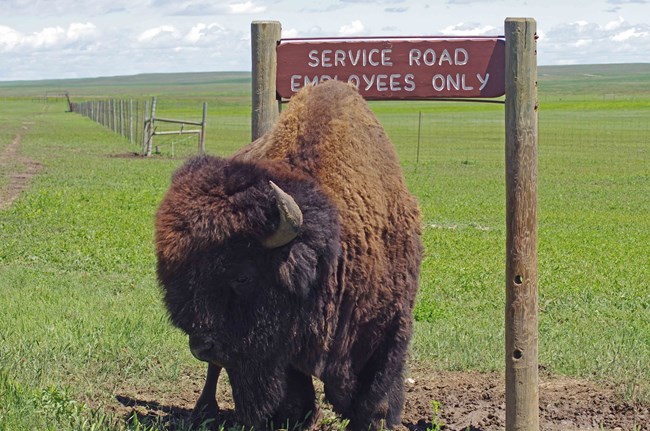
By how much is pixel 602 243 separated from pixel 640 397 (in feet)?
27.4

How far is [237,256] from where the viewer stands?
5035mm

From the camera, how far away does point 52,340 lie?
23.0ft

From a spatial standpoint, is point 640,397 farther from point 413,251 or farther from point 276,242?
point 276,242

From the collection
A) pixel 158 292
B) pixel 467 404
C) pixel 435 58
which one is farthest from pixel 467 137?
pixel 435 58

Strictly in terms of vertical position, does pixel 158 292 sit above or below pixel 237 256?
below

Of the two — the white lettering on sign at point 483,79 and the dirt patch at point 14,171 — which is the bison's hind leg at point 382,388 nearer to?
the white lettering on sign at point 483,79

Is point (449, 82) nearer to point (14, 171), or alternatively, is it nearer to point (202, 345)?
point (202, 345)

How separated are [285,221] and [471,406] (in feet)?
8.19

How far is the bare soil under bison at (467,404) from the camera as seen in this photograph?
621 centimetres

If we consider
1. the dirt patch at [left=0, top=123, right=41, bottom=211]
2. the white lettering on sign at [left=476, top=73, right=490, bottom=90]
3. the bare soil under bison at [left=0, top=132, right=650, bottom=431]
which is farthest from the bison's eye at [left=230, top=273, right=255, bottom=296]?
the dirt patch at [left=0, top=123, right=41, bottom=211]

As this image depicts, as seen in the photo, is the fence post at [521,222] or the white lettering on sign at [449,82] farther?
the white lettering on sign at [449,82]

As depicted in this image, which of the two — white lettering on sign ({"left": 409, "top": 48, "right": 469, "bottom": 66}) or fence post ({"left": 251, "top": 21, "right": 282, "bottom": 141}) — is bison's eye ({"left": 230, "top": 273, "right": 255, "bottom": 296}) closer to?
fence post ({"left": 251, "top": 21, "right": 282, "bottom": 141})

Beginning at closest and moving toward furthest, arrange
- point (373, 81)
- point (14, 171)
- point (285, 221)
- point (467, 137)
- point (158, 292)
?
point (285, 221) < point (373, 81) < point (158, 292) < point (14, 171) < point (467, 137)

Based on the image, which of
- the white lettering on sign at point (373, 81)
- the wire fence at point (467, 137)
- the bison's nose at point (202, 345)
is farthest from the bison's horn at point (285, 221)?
the wire fence at point (467, 137)
